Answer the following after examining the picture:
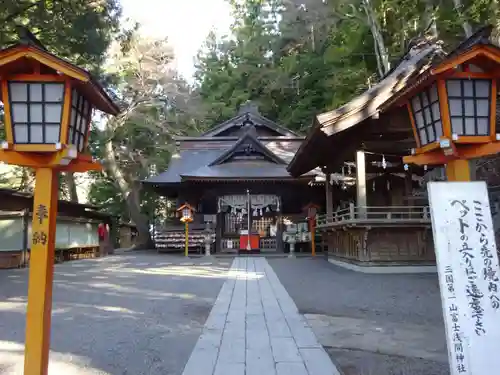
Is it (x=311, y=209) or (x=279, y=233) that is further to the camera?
(x=279, y=233)

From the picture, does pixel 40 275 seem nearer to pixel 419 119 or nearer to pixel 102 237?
pixel 419 119

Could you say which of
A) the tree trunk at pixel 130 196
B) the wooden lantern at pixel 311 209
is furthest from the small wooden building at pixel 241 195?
the tree trunk at pixel 130 196

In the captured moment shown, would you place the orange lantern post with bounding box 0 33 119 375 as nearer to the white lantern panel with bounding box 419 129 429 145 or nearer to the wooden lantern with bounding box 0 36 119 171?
the wooden lantern with bounding box 0 36 119 171

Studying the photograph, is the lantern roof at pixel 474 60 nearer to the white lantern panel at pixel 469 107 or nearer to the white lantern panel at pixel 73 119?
the white lantern panel at pixel 469 107

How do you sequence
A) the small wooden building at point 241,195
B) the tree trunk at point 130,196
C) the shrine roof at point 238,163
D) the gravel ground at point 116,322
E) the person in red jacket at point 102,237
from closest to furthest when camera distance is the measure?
the gravel ground at point 116,322 < the shrine roof at point 238,163 < the small wooden building at point 241,195 < the person in red jacket at point 102,237 < the tree trunk at point 130,196

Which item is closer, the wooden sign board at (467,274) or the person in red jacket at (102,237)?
the wooden sign board at (467,274)

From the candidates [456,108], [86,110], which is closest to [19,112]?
[86,110]

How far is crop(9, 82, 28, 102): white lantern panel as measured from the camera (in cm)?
348

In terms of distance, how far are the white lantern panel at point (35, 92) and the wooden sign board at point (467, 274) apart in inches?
132

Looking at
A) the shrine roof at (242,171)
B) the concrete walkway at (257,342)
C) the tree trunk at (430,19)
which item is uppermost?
the tree trunk at (430,19)

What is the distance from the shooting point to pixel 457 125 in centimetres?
387

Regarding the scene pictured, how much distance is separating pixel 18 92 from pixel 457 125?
3976mm

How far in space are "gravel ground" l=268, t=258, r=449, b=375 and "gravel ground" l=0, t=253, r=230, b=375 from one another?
169 centimetres

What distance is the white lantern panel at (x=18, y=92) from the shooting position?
3479mm
